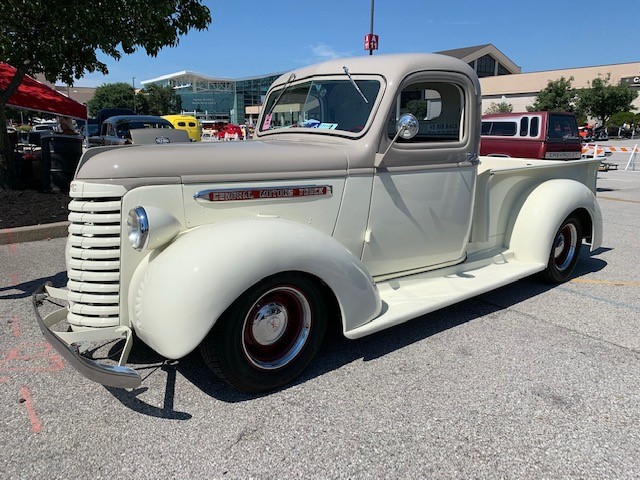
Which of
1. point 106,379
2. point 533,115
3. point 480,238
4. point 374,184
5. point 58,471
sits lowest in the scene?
point 58,471

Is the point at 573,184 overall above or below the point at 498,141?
below

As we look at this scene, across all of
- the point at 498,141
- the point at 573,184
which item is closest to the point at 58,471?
the point at 573,184

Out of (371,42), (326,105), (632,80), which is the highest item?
(632,80)

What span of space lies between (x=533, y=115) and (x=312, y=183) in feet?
31.9

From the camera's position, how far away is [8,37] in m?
6.59

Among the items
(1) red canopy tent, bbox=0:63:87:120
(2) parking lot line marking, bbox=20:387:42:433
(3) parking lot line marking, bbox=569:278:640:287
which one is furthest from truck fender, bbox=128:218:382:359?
(1) red canopy tent, bbox=0:63:87:120

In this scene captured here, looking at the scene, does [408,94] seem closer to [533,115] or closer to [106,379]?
[106,379]

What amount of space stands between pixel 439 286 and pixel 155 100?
70.6 metres

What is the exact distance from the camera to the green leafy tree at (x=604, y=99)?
4356 cm

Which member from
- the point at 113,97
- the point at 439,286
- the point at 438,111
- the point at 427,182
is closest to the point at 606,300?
the point at 439,286

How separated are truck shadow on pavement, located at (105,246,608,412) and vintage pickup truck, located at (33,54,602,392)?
0.65 ft

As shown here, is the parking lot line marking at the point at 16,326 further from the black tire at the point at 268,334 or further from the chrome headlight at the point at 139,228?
the black tire at the point at 268,334

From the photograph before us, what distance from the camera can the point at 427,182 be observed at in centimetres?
361

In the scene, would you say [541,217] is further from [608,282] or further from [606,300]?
[608,282]
